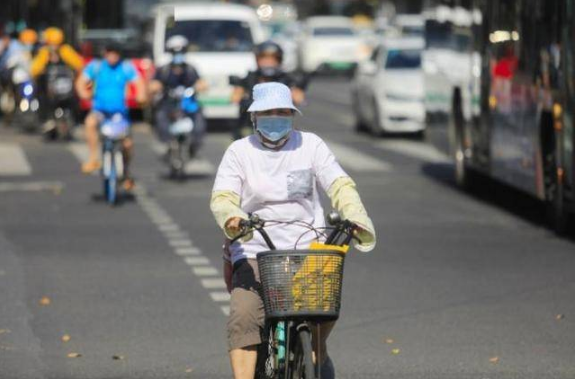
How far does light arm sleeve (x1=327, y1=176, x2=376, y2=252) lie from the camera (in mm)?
6973

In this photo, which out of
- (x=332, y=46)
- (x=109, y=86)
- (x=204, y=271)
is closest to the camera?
(x=204, y=271)

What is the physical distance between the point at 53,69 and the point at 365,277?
17.3m

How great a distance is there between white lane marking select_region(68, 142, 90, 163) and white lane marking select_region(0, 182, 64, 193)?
146 inches

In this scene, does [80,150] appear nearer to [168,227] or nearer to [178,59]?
[178,59]

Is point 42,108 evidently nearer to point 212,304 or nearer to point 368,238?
point 212,304

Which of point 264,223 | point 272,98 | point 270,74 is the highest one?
point 272,98

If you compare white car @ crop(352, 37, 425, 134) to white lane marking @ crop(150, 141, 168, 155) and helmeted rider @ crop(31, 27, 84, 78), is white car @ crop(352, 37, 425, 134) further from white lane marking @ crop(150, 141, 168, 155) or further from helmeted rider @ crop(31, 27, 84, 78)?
helmeted rider @ crop(31, 27, 84, 78)

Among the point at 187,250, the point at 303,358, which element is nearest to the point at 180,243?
the point at 187,250

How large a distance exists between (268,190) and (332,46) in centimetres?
5636

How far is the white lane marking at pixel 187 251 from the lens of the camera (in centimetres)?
1474

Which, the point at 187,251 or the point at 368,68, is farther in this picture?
the point at 368,68

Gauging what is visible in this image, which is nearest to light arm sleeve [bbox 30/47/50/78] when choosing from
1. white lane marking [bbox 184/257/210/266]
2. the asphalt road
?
the asphalt road

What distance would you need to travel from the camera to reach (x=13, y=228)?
16.7 meters

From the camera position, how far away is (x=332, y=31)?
6469cm
